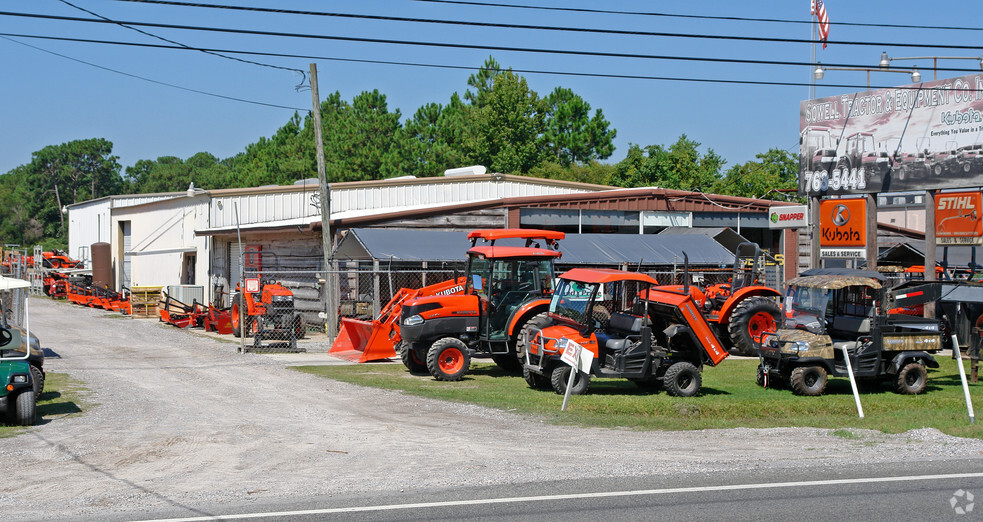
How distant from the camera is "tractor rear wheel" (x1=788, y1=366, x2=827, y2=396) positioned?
1505 centimetres

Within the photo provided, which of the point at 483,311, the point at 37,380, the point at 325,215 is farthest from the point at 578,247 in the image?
the point at 37,380

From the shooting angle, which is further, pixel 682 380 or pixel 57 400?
pixel 682 380

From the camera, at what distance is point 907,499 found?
8.17 meters

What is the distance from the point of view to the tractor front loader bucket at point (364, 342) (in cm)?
2006

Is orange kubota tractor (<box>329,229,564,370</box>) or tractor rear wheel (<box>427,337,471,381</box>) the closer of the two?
tractor rear wheel (<box>427,337,471,381</box>)

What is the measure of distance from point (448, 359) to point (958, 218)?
1436cm

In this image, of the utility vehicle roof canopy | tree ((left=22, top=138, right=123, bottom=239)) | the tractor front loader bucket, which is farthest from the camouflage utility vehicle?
tree ((left=22, top=138, right=123, bottom=239))

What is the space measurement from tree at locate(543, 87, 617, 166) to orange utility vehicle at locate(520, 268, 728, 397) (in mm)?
68650

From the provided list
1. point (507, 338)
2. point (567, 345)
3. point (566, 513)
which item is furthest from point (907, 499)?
point (507, 338)

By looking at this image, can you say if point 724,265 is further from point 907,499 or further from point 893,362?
point 907,499

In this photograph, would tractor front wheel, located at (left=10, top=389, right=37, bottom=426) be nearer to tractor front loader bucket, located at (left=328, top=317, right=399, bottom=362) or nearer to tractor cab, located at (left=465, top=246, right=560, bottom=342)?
tractor cab, located at (left=465, top=246, right=560, bottom=342)

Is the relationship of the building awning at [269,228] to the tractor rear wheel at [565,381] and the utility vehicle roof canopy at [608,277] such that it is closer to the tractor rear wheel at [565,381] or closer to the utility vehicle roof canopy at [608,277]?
the utility vehicle roof canopy at [608,277]

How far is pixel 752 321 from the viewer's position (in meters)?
19.9

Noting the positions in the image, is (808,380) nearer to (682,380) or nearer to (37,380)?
(682,380)
